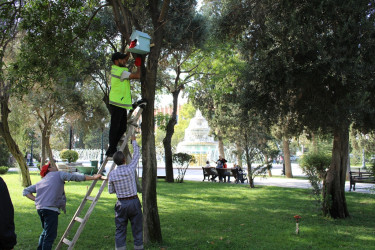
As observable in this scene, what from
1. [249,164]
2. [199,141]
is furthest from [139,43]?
[199,141]

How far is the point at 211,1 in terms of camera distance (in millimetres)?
18703

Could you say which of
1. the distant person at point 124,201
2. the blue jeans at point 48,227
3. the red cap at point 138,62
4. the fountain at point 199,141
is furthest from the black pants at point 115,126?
the fountain at point 199,141

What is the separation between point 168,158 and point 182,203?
9.08 metres

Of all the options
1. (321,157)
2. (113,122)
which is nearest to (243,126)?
(321,157)

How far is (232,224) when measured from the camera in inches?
360

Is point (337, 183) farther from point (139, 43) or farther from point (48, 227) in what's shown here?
point (48, 227)

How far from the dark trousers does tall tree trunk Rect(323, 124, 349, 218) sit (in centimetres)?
677

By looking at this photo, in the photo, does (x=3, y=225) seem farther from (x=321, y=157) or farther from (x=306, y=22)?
(x=321, y=157)

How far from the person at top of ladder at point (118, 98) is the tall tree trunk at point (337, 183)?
671 cm

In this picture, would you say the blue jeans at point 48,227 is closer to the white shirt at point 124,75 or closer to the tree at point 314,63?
the white shirt at point 124,75

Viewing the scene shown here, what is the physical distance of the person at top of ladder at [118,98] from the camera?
5.95m

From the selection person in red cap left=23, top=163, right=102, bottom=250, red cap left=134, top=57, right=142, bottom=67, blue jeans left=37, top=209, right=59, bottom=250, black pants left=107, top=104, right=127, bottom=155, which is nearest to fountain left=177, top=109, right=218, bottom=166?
red cap left=134, top=57, right=142, bottom=67

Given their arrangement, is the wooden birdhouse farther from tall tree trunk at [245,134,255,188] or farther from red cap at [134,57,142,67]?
tall tree trunk at [245,134,255,188]

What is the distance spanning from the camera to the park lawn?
7.27 meters
